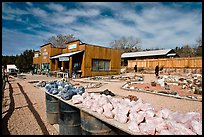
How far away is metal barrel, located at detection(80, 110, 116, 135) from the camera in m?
2.95

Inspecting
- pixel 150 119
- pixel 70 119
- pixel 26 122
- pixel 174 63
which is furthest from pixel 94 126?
pixel 174 63

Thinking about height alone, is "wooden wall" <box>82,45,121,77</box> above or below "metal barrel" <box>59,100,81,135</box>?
above

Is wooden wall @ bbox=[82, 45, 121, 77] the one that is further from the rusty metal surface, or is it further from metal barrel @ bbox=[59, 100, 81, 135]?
metal barrel @ bbox=[59, 100, 81, 135]

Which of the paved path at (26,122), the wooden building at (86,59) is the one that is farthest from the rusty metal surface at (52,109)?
the wooden building at (86,59)

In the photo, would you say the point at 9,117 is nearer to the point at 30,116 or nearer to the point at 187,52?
the point at 30,116

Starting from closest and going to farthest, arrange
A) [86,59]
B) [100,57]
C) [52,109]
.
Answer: [52,109], [86,59], [100,57]

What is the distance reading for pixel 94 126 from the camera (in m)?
3.01

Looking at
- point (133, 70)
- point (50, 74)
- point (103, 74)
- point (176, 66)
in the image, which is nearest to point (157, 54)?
point (133, 70)

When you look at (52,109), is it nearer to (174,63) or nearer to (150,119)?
(150,119)

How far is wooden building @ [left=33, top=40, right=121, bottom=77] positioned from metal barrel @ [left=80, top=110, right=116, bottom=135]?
20229mm

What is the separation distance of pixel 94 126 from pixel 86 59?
2067 cm

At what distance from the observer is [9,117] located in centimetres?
570

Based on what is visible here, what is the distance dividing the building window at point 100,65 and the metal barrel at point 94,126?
21484 millimetres

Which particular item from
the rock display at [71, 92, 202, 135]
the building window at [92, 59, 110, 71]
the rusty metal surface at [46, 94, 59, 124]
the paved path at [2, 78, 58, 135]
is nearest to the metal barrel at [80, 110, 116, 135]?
the rock display at [71, 92, 202, 135]
